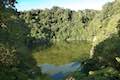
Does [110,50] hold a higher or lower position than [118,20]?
lower

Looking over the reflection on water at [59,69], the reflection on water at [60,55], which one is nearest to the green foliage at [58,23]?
the reflection on water at [60,55]

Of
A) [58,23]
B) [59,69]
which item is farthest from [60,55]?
[58,23]

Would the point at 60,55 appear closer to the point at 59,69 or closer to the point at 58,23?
the point at 59,69

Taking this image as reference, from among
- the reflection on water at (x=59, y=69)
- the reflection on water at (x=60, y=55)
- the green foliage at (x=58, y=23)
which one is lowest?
the reflection on water at (x=59, y=69)

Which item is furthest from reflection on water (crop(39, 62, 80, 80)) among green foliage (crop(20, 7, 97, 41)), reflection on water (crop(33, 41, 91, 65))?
green foliage (crop(20, 7, 97, 41))

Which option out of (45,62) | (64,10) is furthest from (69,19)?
(45,62)

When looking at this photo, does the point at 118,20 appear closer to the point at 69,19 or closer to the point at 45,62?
the point at 45,62

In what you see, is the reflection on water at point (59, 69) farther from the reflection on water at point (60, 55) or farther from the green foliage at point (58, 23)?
the green foliage at point (58, 23)

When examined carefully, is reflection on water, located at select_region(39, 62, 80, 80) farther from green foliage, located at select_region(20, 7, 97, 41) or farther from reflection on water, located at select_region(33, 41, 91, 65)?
green foliage, located at select_region(20, 7, 97, 41)

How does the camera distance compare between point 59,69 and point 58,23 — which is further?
point 58,23

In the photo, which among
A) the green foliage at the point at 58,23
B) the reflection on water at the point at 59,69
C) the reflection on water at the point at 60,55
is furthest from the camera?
the green foliage at the point at 58,23

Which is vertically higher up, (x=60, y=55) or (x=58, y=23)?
(x=58, y=23)
